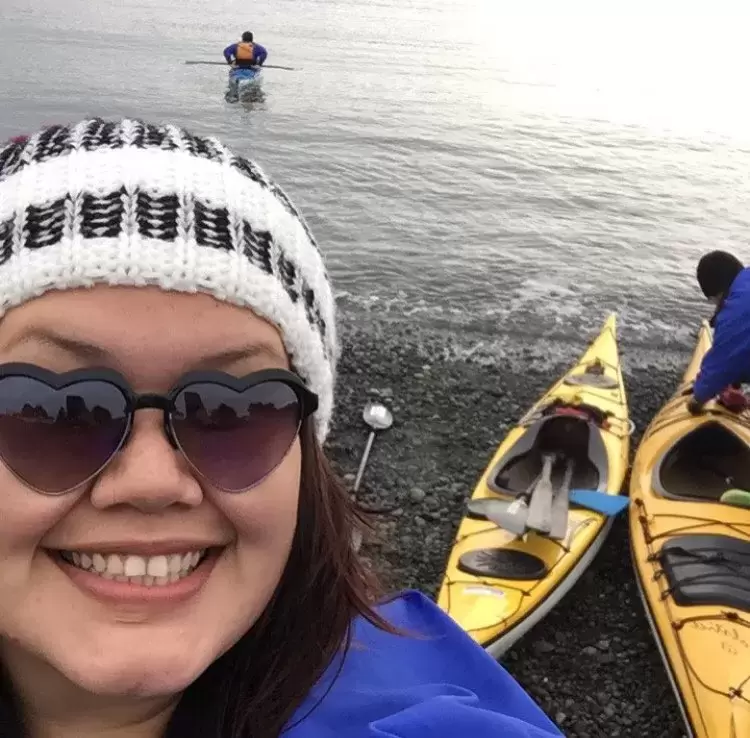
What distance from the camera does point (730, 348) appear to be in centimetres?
662

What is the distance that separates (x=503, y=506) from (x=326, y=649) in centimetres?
388

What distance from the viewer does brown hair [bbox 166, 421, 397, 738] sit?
1722 millimetres

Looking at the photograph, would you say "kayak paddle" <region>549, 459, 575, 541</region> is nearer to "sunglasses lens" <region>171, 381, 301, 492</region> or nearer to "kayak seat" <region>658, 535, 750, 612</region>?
"kayak seat" <region>658, 535, 750, 612</region>

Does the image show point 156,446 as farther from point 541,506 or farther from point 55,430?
point 541,506

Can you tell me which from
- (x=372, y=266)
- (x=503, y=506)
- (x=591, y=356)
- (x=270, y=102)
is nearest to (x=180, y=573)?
(x=503, y=506)

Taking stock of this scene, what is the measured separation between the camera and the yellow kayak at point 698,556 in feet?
14.7

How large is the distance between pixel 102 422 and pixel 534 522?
4381mm

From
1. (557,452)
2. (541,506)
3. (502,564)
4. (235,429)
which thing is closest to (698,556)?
(541,506)

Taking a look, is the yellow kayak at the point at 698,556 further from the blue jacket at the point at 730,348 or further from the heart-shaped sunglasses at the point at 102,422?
the heart-shaped sunglasses at the point at 102,422

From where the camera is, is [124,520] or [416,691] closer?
[124,520]

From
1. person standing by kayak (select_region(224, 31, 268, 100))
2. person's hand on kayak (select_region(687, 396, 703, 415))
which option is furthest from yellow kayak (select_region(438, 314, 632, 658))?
person standing by kayak (select_region(224, 31, 268, 100))

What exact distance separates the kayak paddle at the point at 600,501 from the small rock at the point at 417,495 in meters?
1.33

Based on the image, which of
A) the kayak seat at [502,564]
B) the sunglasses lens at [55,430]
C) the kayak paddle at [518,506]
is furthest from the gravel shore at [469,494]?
the sunglasses lens at [55,430]

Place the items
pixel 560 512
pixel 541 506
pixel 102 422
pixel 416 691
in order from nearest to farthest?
pixel 102 422
pixel 416 691
pixel 541 506
pixel 560 512
